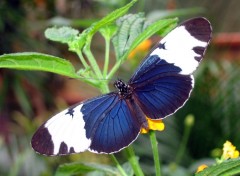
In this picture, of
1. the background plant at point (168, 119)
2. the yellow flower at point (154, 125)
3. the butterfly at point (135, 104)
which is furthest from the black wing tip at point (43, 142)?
the background plant at point (168, 119)

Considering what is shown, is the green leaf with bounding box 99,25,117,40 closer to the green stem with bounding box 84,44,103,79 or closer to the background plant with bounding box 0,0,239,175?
the green stem with bounding box 84,44,103,79

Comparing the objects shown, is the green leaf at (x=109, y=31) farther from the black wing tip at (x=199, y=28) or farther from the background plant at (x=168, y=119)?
the background plant at (x=168, y=119)

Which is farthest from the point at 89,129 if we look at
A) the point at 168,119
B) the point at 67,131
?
the point at 168,119

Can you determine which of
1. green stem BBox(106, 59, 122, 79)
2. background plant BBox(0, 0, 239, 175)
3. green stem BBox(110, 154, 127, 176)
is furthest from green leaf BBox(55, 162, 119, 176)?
background plant BBox(0, 0, 239, 175)

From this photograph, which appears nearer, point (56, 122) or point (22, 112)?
point (56, 122)

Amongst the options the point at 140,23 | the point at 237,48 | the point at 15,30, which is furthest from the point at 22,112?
the point at 140,23

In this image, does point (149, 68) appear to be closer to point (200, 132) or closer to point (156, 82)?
point (156, 82)

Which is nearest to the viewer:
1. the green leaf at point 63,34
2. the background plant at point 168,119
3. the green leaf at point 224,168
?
the green leaf at point 224,168

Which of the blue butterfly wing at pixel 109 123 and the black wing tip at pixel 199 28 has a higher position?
the black wing tip at pixel 199 28
